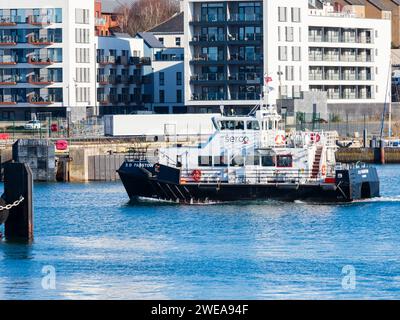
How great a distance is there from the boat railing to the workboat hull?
22cm

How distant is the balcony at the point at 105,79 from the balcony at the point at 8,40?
8.28 metres

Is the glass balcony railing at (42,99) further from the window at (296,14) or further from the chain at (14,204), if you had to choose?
the chain at (14,204)

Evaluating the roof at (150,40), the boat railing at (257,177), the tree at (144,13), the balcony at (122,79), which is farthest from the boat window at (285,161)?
the tree at (144,13)

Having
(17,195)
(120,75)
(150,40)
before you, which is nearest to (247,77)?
(120,75)

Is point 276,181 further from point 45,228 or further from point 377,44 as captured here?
point 377,44

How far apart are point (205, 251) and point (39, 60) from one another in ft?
218

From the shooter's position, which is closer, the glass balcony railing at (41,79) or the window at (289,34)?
the glass balcony railing at (41,79)

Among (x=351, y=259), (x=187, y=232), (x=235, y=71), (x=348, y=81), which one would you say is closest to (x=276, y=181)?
(x=187, y=232)

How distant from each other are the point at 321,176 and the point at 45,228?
580 inches

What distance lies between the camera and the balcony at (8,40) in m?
113

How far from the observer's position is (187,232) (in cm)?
5494
